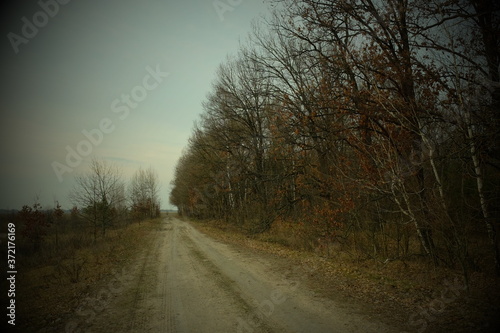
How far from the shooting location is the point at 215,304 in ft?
18.0

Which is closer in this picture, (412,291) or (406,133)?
(412,291)

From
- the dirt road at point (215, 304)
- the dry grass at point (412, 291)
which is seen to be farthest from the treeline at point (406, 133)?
the dirt road at point (215, 304)

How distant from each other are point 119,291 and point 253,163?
43.7 feet

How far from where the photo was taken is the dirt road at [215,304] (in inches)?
176

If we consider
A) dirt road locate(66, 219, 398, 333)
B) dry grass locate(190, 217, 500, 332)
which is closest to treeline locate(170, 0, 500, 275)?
dry grass locate(190, 217, 500, 332)

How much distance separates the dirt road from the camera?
14.7 feet

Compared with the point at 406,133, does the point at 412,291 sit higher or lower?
lower

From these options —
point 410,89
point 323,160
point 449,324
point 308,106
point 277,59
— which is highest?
point 277,59

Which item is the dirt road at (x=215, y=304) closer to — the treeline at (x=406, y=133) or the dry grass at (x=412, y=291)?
the dry grass at (x=412, y=291)

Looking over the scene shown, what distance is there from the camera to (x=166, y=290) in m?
6.61

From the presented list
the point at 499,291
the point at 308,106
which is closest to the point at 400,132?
the point at 308,106

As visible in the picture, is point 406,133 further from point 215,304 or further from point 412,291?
point 215,304

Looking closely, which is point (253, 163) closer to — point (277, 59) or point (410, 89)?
point (277, 59)

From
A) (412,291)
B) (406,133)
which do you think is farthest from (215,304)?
(406,133)
